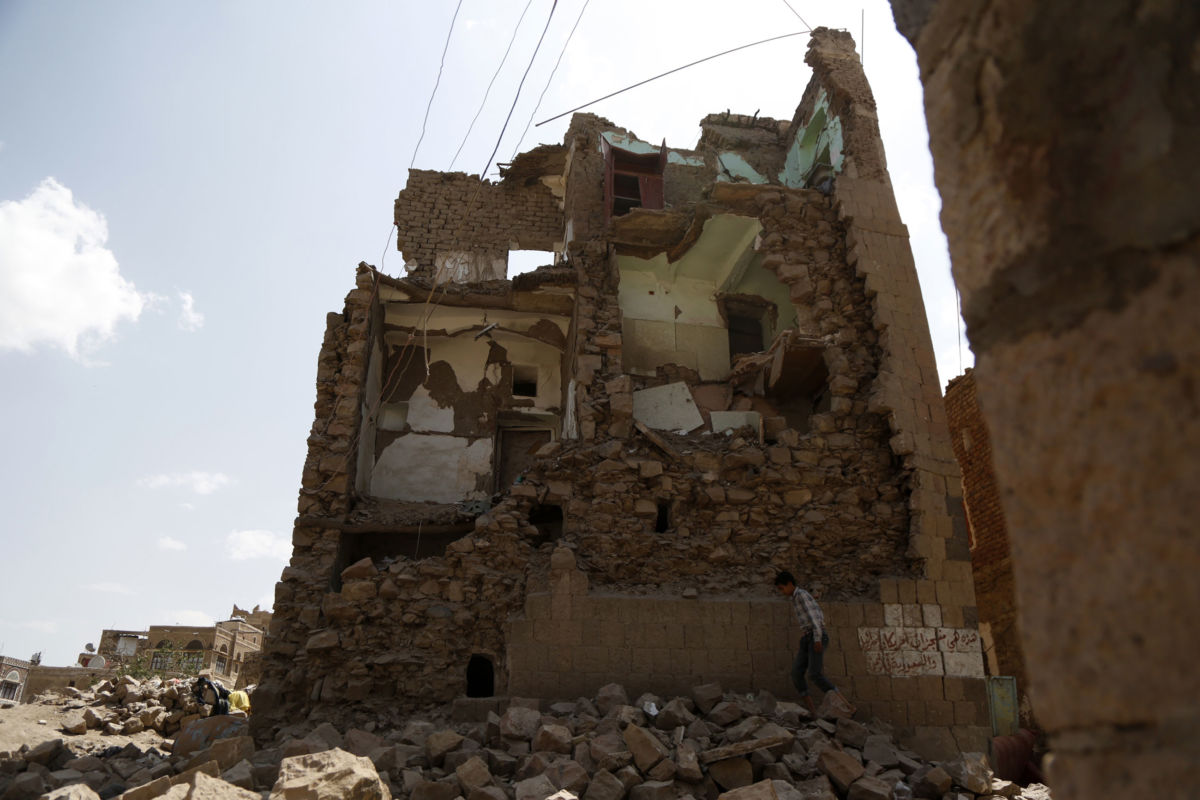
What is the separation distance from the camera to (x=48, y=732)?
8.35 meters

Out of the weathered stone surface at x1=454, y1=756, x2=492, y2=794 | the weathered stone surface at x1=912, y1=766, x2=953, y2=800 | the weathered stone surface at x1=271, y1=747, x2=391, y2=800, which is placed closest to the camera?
the weathered stone surface at x1=271, y1=747, x2=391, y2=800

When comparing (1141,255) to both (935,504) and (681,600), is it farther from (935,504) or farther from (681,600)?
(935,504)

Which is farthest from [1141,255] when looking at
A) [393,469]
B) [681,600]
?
[393,469]

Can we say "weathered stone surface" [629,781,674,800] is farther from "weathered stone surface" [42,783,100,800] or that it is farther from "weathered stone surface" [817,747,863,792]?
"weathered stone surface" [42,783,100,800]

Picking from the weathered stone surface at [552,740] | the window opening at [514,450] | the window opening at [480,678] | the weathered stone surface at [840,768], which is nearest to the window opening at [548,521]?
the window opening at [480,678]

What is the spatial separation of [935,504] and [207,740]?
27.1 feet

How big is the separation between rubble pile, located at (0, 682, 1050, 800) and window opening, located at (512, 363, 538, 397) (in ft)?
22.6

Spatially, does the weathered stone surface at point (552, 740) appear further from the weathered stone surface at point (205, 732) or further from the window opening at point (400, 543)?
the window opening at point (400, 543)

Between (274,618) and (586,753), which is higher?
(274,618)

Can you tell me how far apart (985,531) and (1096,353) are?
13.8m

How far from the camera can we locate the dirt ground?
25.5 feet

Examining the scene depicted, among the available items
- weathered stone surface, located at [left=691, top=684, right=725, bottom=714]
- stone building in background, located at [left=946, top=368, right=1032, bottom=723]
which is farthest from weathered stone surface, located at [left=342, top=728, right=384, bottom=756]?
stone building in background, located at [left=946, top=368, right=1032, bottom=723]

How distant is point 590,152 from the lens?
13.1 meters

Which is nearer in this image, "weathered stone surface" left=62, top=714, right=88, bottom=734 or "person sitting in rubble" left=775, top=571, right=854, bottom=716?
"person sitting in rubble" left=775, top=571, right=854, bottom=716
